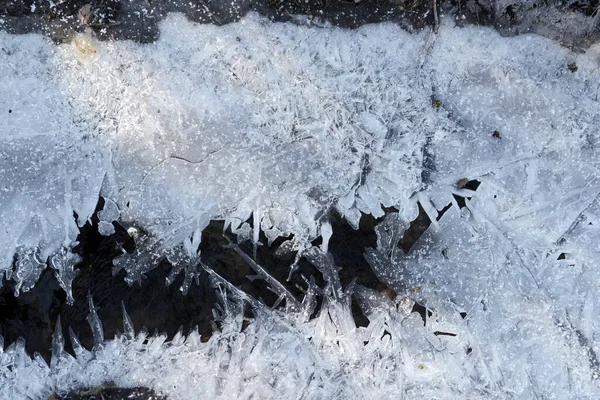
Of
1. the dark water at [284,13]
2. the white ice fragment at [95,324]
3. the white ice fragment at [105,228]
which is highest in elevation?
the dark water at [284,13]

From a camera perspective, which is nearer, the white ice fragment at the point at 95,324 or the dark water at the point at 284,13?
the dark water at the point at 284,13

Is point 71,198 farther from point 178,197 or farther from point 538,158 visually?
point 538,158

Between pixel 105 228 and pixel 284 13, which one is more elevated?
pixel 284 13

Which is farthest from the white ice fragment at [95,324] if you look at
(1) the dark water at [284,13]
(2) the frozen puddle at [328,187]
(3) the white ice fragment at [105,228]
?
(1) the dark water at [284,13]

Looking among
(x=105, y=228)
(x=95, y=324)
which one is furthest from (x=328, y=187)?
(x=95, y=324)

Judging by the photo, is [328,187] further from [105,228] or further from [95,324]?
[95,324]

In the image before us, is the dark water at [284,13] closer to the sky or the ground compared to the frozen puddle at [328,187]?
closer to the sky

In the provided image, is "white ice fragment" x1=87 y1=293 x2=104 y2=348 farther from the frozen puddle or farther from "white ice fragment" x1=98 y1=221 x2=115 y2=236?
"white ice fragment" x1=98 y1=221 x2=115 y2=236

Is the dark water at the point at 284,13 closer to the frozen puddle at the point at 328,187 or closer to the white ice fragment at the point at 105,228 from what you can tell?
the frozen puddle at the point at 328,187
